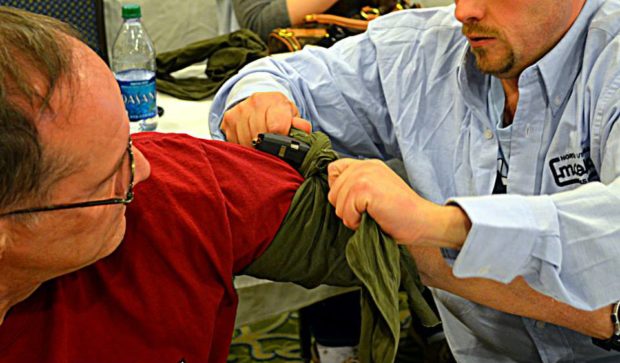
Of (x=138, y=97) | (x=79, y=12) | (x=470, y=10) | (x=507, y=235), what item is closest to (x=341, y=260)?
(x=507, y=235)

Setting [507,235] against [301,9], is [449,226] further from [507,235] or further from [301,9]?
[301,9]

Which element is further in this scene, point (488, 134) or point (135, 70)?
point (135, 70)

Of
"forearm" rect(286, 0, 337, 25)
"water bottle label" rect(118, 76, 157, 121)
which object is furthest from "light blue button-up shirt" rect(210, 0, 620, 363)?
"forearm" rect(286, 0, 337, 25)

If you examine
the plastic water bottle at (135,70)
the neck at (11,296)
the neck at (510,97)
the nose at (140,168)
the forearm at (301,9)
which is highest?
the nose at (140,168)

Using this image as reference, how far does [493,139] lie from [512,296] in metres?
0.31

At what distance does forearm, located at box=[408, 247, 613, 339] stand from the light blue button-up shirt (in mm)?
103

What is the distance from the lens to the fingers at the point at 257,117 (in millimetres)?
1282

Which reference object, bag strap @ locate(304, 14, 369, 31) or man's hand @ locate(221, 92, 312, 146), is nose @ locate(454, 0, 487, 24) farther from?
bag strap @ locate(304, 14, 369, 31)

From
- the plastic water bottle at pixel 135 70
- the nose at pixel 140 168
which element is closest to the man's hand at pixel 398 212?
the nose at pixel 140 168

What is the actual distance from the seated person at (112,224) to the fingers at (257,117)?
0.14m

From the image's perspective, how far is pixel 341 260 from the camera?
1.11 meters

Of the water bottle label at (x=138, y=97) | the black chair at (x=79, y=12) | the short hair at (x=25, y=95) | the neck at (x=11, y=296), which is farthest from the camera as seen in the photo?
the black chair at (x=79, y=12)

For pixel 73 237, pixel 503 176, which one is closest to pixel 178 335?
pixel 73 237

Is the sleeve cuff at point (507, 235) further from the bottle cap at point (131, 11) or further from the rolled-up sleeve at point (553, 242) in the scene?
the bottle cap at point (131, 11)
